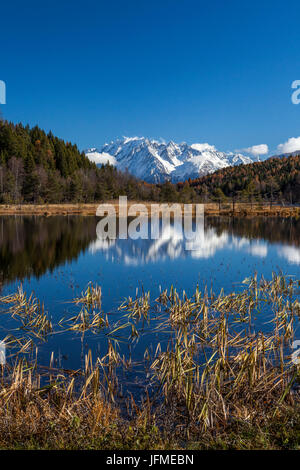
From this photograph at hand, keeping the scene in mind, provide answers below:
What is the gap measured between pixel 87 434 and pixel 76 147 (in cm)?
16911

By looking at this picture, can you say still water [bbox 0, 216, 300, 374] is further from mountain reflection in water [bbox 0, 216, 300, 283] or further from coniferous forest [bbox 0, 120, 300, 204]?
coniferous forest [bbox 0, 120, 300, 204]

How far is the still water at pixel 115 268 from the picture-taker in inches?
422

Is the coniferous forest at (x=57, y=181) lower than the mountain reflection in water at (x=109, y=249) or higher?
higher

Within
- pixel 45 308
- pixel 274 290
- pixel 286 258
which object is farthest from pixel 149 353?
pixel 286 258

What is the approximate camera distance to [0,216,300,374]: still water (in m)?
10.7

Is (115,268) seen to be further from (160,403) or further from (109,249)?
(160,403)

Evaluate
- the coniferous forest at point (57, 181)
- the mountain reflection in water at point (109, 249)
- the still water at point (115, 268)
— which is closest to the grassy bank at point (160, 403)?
the still water at point (115, 268)

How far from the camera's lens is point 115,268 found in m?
21.5

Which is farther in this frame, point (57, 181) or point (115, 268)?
point (57, 181)

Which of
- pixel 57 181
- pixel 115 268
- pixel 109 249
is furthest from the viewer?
pixel 57 181

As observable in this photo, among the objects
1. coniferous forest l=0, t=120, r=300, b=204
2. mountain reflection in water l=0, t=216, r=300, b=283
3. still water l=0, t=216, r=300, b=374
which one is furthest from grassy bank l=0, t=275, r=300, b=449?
coniferous forest l=0, t=120, r=300, b=204

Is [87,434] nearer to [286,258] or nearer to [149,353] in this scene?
[149,353]

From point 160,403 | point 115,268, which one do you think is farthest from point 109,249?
point 160,403

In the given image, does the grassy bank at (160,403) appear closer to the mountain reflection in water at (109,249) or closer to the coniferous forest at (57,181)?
the mountain reflection in water at (109,249)
